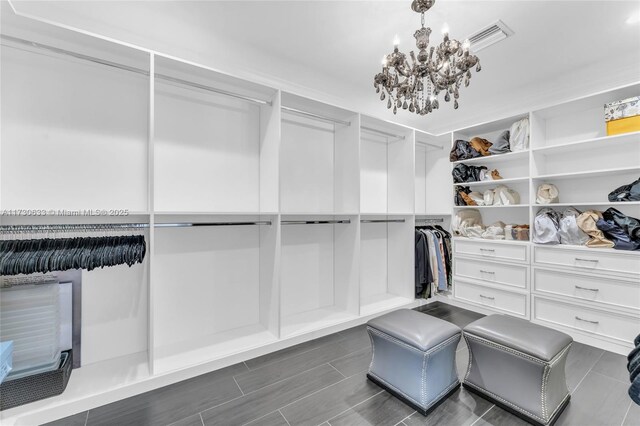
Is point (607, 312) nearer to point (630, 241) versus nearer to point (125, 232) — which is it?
point (630, 241)

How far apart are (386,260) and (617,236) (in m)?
2.27

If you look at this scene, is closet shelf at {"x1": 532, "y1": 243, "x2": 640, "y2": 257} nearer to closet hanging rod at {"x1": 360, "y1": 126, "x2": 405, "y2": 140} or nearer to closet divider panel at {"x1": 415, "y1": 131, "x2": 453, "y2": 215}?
closet divider panel at {"x1": 415, "y1": 131, "x2": 453, "y2": 215}

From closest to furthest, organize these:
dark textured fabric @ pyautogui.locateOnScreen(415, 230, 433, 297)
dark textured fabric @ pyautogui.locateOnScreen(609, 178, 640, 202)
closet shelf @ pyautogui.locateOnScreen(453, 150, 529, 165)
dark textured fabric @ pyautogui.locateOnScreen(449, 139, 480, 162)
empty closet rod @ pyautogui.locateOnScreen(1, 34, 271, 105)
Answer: empty closet rod @ pyautogui.locateOnScreen(1, 34, 271, 105) → dark textured fabric @ pyautogui.locateOnScreen(609, 178, 640, 202) → closet shelf @ pyautogui.locateOnScreen(453, 150, 529, 165) → dark textured fabric @ pyautogui.locateOnScreen(415, 230, 433, 297) → dark textured fabric @ pyautogui.locateOnScreen(449, 139, 480, 162)

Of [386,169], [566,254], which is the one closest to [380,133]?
[386,169]

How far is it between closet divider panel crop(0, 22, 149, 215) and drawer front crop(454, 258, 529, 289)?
12.0ft

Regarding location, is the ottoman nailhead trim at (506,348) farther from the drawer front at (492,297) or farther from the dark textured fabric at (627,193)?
the dark textured fabric at (627,193)

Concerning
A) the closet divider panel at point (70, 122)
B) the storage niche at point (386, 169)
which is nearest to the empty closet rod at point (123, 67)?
the closet divider panel at point (70, 122)

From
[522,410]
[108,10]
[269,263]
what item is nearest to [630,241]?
[522,410]

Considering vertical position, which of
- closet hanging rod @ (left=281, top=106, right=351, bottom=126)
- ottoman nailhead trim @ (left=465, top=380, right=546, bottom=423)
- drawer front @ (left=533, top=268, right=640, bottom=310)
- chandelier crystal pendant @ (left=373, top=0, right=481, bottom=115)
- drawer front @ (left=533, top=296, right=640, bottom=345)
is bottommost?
ottoman nailhead trim @ (left=465, top=380, right=546, bottom=423)

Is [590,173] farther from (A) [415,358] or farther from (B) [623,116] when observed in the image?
(A) [415,358]

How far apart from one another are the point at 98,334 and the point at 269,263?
4.44 feet

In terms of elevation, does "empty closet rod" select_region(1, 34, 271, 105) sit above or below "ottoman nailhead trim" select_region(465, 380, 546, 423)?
above

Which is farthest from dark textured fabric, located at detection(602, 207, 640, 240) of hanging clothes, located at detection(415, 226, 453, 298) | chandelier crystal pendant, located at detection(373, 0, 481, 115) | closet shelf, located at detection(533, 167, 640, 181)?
chandelier crystal pendant, located at detection(373, 0, 481, 115)

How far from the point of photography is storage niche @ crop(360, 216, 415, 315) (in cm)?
354
